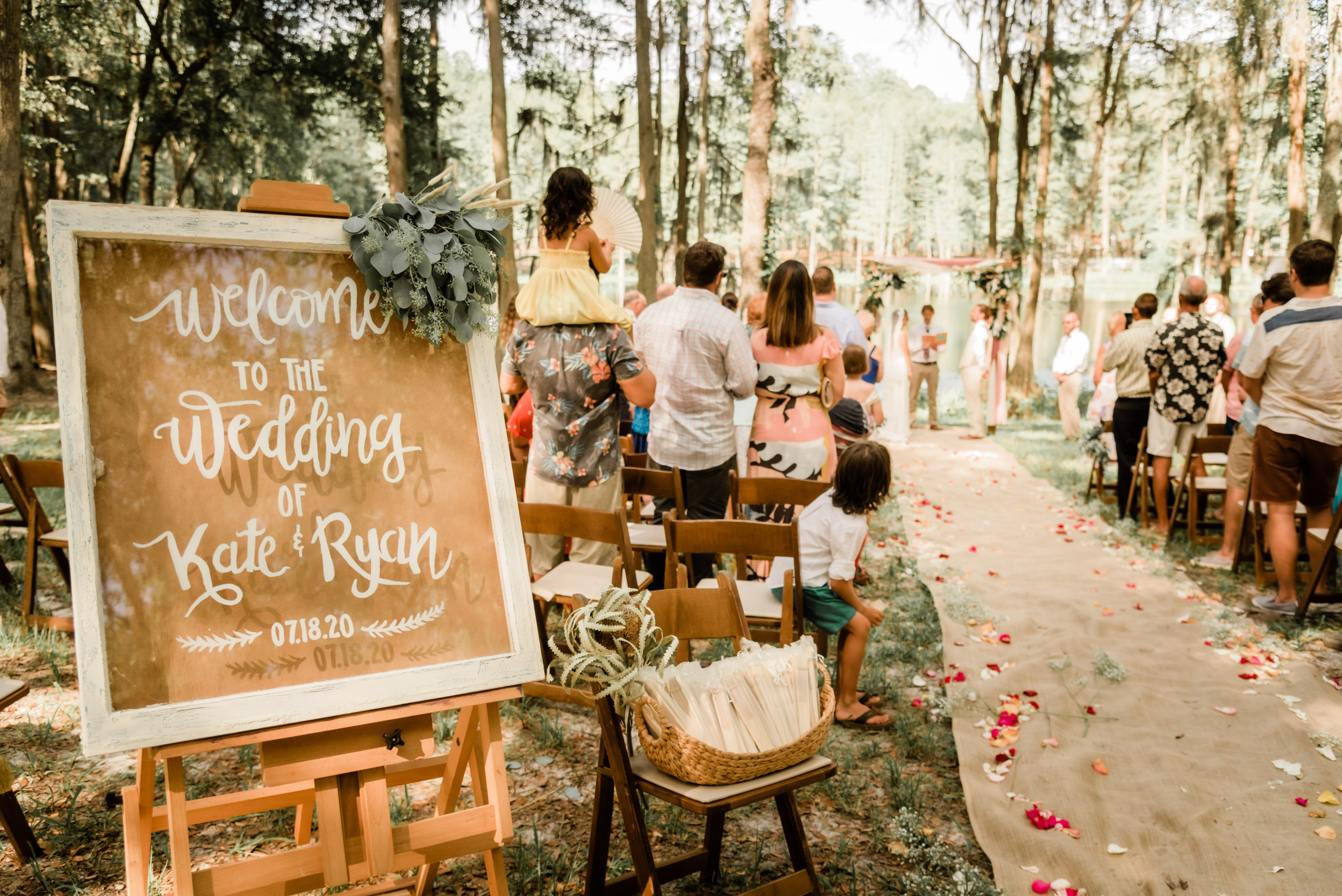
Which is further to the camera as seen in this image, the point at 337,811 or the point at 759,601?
the point at 759,601

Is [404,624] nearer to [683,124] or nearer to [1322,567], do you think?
[1322,567]

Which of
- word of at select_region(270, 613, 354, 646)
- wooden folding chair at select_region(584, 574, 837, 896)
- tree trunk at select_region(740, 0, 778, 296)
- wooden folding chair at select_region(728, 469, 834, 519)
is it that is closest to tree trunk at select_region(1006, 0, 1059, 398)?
tree trunk at select_region(740, 0, 778, 296)

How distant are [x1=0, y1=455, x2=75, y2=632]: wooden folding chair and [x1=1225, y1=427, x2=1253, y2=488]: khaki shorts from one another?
22.9 ft

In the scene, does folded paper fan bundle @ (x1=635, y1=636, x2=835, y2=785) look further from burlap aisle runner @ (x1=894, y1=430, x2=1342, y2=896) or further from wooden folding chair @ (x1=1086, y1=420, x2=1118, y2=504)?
wooden folding chair @ (x1=1086, y1=420, x2=1118, y2=504)

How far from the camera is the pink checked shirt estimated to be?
4305mm

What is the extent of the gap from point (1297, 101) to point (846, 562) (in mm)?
11346

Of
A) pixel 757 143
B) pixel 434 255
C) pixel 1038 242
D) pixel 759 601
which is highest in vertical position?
pixel 757 143

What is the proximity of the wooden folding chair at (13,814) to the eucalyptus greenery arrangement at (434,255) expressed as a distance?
179 cm

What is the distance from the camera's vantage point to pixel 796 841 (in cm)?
246

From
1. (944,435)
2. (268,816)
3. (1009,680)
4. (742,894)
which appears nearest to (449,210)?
(742,894)

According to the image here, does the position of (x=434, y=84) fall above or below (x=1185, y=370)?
above

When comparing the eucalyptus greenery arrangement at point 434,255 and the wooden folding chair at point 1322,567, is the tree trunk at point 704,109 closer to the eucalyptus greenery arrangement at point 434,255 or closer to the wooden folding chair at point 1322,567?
the wooden folding chair at point 1322,567

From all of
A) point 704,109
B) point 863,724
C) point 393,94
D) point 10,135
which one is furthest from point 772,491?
point 704,109

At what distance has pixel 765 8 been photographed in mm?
8852
